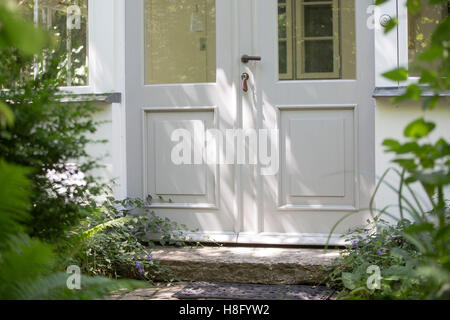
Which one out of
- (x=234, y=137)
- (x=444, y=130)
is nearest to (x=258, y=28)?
(x=234, y=137)

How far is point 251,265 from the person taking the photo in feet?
11.6

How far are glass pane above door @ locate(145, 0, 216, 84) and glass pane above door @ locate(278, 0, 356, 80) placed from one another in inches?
20.2

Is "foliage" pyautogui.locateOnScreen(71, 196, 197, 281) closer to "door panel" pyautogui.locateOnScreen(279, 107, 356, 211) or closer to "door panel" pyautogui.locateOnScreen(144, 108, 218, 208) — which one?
"door panel" pyautogui.locateOnScreen(144, 108, 218, 208)

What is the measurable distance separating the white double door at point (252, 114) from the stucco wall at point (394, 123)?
11cm

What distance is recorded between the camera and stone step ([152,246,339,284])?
349 centimetres

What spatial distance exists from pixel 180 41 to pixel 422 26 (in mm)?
1662

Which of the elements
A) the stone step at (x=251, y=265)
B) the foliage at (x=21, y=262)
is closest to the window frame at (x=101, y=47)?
the stone step at (x=251, y=265)

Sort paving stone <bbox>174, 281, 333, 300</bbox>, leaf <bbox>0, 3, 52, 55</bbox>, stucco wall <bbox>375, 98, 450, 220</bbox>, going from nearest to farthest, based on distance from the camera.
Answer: leaf <bbox>0, 3, 52, 55</bbox> < paving stone <bbox>174, 281, 333, 300</bbox> < stucco wall <bbox>375, 98, 450, 220</bbox>

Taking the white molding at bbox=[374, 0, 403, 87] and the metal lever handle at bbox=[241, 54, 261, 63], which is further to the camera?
the metal lever handle at bbox=[241, 54, 261, 63]

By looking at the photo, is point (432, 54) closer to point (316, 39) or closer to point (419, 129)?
point (419, 129)

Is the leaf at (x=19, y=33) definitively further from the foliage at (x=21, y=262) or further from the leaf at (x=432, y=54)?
the leaf at (x=432, y=54)

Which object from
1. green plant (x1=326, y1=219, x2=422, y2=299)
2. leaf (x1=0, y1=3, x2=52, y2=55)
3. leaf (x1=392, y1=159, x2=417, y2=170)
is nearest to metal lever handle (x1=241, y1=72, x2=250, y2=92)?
green plant (x1=326, y1=219, x2=422, y2=299)

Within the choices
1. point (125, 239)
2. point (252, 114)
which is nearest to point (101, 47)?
point (252, 114)

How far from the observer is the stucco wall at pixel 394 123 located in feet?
11.8
